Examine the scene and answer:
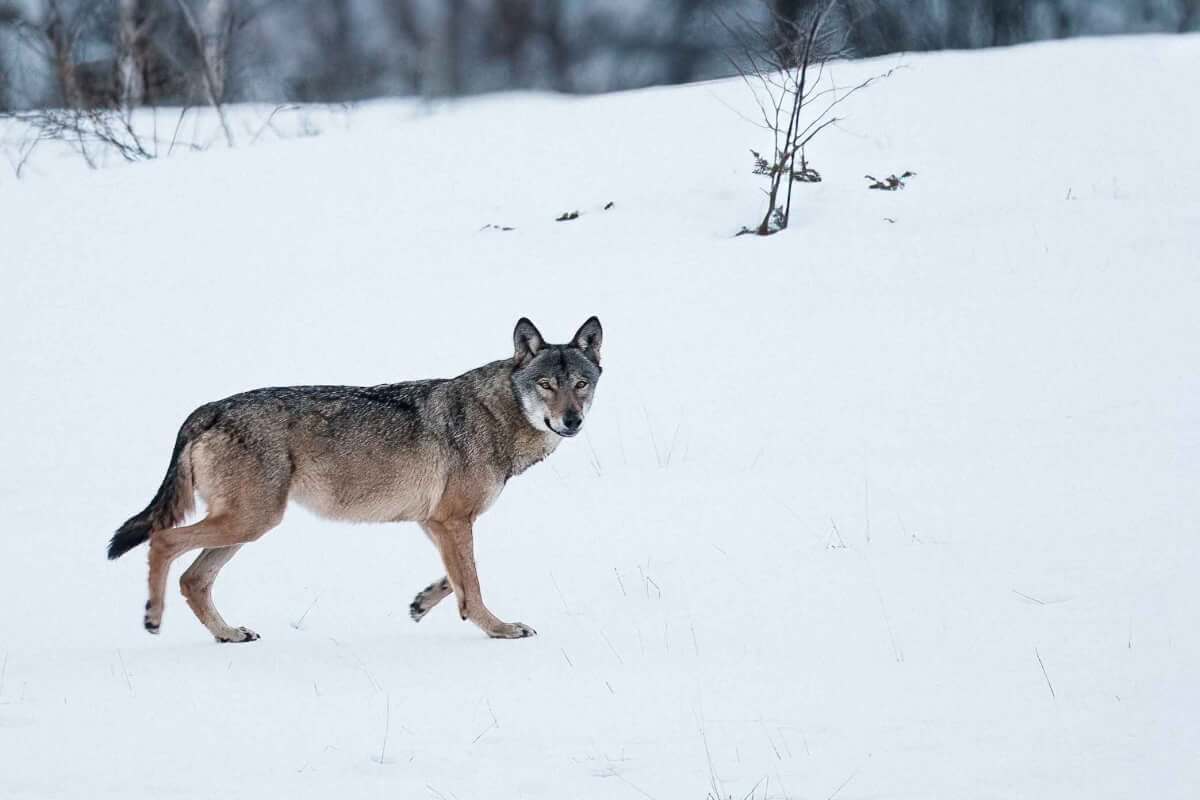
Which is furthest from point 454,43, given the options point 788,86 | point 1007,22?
point 1007,22

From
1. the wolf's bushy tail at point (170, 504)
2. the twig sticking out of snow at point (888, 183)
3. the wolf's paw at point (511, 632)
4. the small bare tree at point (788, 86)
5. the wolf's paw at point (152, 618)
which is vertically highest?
the small bare tree at point (788, 86)

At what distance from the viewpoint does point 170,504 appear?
5.92m

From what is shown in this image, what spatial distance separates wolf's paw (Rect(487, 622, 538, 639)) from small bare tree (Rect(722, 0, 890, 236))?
8.14 metres

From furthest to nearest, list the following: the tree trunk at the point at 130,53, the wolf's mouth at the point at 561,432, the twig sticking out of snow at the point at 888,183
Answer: the tree trunk at the point at 130,53
the twig sticking out of snow at the point at 888,183
the wolf's mouth at the point at 561,432

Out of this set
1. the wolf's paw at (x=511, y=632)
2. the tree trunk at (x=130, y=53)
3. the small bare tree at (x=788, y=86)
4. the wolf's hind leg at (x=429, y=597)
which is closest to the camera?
the wolf's paw at (x=511, y=632)

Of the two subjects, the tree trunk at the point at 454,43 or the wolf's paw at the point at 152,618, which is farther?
the tree trunk at the point at 454,43

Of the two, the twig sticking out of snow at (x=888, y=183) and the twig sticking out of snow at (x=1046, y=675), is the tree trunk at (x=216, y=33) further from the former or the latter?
the twig sticking out of snow at (x=1046, y=675)

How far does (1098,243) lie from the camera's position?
12.4 meters

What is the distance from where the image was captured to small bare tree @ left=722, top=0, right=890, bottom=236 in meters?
13.5

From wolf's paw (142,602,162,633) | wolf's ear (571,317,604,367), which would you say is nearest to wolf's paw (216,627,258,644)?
wolf's paw (142,602,162,633)

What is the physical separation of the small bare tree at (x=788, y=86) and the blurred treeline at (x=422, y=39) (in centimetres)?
37

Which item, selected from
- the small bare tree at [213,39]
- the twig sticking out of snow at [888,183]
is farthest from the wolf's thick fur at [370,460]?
the small bare tree at [213,39]

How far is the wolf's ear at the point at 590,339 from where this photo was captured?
6785mm

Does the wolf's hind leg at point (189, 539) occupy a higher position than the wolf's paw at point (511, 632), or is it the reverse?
the wolf's hind leg at point (189, 539)
